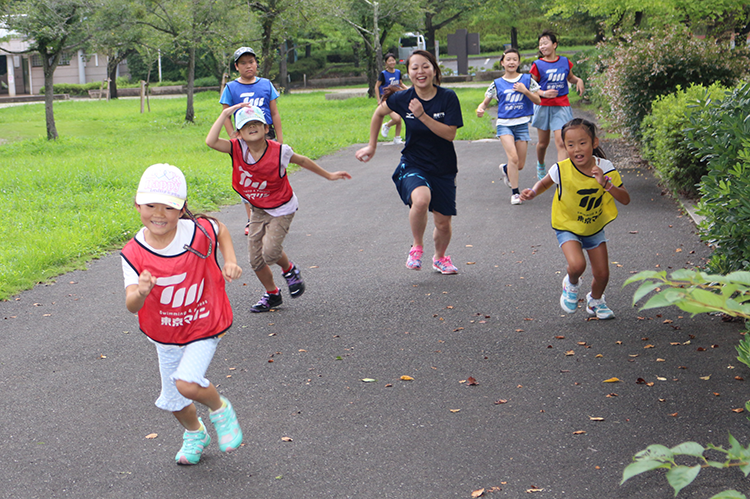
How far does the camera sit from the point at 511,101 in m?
9.95

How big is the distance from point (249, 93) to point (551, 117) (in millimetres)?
4448

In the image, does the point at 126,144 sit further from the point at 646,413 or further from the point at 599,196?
the point at 646,413

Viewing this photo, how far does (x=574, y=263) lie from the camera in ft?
17.3

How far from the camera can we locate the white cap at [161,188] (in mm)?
3311

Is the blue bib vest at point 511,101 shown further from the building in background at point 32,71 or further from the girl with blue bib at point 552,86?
the building in background at point 32,71

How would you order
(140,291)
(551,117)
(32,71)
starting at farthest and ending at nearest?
(32,71) < (551,117) < (140,291)

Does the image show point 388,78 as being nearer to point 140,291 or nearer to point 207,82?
point 140,291

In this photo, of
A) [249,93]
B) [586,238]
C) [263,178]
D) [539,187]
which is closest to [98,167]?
[249,93]

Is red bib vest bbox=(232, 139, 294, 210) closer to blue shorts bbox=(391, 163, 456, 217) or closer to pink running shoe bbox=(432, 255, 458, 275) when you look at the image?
blue shorts bbox=(391, 163, 456, 217)

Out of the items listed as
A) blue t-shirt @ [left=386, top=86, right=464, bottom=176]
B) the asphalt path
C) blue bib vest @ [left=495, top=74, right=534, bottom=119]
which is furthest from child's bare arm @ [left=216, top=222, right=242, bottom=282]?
blue bib vest @ [left=495, top=74, right=534, bottom=119]

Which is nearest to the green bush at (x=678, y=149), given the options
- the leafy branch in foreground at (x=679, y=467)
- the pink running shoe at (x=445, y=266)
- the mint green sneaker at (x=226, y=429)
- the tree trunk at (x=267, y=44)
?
the pink running shoe at (x=445, y=266)

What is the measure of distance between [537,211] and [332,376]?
559cm

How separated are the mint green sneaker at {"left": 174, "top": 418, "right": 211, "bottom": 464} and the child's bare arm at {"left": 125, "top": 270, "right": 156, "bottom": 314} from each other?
74cm

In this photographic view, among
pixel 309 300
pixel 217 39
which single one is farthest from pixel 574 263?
pixel 217 39
